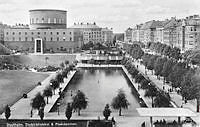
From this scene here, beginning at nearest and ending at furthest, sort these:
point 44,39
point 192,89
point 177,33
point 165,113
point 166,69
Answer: point 165,113 < point 192,89 < point 166,69 < point 177,33 < point 44,39

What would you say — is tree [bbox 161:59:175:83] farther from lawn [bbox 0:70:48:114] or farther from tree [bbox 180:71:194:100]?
lawn [bbox 0:70:48:114]

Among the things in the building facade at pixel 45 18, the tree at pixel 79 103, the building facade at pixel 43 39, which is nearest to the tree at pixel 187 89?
the tree at pixel 79 103

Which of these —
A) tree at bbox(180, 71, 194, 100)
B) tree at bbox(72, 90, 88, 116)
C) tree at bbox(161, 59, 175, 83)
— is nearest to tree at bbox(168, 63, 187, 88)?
tree at bbox(180, 71, 194, 100)

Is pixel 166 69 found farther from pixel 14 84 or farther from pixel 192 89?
pixel 14 84

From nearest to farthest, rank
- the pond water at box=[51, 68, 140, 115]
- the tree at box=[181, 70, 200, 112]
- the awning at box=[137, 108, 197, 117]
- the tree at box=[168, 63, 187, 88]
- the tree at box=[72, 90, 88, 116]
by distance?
the awning at box=[137, 108, 197, 117] < the tree at box=[72, 90, 88, 116] < the tree at box=[181, 70, 200, 112] < the pond water at box=[51, 68, 140, 115] < the tree at box=[168, 63, 187, 88]

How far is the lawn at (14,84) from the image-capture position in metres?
16.5

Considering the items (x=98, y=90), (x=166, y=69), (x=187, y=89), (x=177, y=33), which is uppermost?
(x=177, y=33)

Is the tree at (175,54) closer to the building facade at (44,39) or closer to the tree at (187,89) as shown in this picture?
the tree at (187,89)

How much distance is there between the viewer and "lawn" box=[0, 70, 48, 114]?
54.2 feet

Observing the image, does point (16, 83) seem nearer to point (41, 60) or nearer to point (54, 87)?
point (54, 87)

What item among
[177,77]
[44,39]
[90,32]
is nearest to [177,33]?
[44,39]

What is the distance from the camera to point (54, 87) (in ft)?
60.2

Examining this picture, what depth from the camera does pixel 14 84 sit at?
1997 centimetres

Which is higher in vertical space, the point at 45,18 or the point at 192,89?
the point at 45,18
